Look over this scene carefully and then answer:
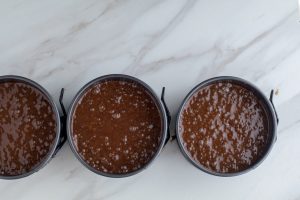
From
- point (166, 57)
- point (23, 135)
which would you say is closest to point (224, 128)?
point (166, 57)

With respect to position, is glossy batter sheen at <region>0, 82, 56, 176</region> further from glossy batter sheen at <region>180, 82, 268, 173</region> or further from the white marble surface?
glossy batter sheen at <region>180, 82, 268, 173</region>

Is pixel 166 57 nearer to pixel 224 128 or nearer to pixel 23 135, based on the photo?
pixel 224 128

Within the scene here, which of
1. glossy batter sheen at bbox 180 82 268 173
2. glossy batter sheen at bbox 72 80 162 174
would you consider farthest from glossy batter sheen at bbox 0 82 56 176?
glossy batter sheen at bbox 180 82 268 173

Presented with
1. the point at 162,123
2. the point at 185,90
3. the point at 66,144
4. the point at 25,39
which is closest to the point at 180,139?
the point at 162,123

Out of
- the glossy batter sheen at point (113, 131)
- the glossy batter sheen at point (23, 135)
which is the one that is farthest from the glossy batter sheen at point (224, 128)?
the glossy batter sheen at point (23, 135)

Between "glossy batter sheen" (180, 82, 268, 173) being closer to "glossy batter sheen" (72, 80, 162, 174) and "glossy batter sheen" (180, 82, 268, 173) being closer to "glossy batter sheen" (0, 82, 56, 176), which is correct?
"glossy batter sheen" (72, 80, 162, 174)
